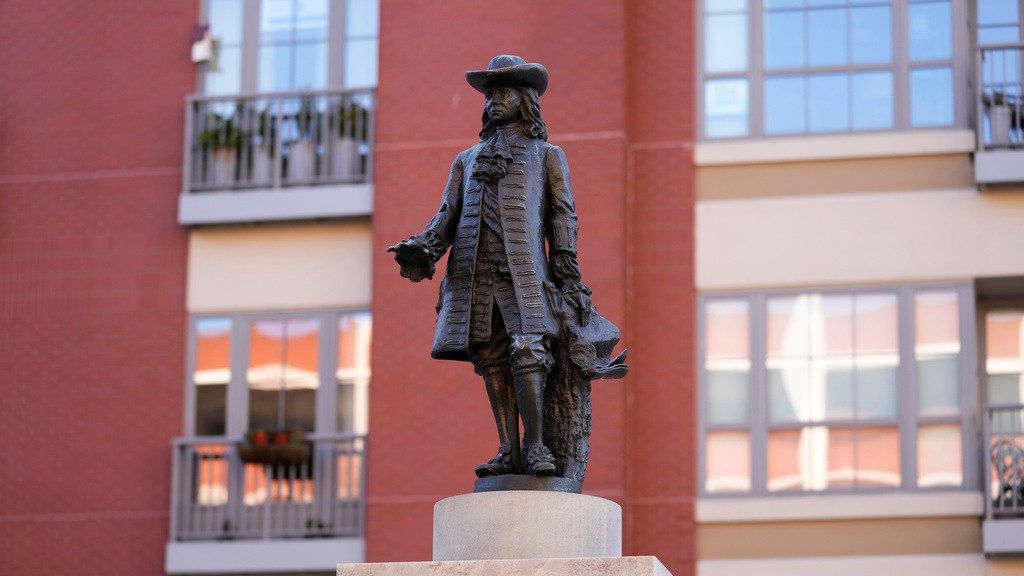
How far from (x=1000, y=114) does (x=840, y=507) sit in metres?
4.11

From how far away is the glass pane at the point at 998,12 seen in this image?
2194 centimetres

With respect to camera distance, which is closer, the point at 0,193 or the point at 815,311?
the point at 815,311

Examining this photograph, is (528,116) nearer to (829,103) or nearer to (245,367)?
(829,103)

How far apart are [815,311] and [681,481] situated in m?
2.10

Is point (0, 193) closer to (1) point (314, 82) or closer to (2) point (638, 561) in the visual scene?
(1) point (314, 82)

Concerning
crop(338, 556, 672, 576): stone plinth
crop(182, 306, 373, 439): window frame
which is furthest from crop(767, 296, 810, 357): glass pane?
crop(338, 556, 672, 576): stone plinth

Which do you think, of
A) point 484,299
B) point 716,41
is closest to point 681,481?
point 716,41

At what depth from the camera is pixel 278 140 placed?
74.2 ft

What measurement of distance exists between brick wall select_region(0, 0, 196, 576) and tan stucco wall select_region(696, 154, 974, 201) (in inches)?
220

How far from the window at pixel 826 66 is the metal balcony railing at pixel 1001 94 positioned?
1.26 feet

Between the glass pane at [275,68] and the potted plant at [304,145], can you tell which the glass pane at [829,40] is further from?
the glass pane at [275,68]

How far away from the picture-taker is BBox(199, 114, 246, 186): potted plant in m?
22.7

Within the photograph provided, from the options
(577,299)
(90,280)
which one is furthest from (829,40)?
(577,299)

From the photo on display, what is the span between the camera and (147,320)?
22.6 metres
